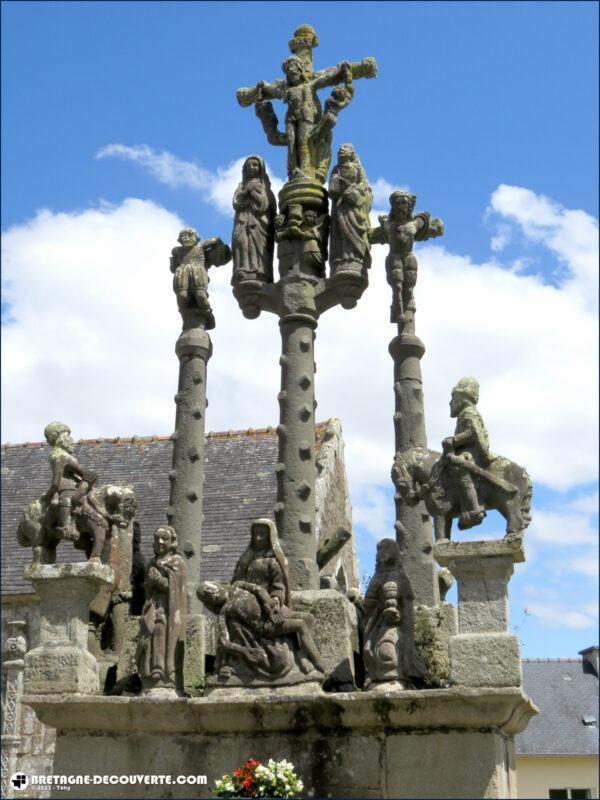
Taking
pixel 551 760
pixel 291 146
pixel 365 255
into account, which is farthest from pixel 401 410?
pixel 551 760

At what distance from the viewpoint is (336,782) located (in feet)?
23.5

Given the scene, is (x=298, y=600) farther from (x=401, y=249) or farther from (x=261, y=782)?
(x=401, y=249)

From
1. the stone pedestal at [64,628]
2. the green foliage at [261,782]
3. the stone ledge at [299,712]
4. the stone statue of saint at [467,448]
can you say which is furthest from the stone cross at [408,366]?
the stone pedestal at [64,628]

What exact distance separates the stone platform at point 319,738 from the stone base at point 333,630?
0.38m

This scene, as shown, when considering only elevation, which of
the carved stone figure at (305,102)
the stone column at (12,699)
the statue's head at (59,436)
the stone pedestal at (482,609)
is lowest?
the stone column at (12,699)

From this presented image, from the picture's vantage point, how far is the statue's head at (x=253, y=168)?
952 centimetres

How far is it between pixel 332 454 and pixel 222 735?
10.1 m

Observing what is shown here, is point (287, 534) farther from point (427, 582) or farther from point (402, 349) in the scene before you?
point (402, 349)

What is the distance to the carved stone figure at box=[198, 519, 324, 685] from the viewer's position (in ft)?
24.2

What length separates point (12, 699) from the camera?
47.1 ft

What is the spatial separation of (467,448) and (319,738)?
2372 millimetres

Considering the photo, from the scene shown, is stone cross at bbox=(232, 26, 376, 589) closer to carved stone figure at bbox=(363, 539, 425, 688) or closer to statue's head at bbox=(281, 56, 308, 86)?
statue's head at bbox=(281, 56, 308, 86)

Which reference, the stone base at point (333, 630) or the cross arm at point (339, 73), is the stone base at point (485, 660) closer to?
the stone base at point (333, 630)

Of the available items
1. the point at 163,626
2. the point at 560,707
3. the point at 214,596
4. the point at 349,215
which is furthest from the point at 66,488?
the point at 560,707
